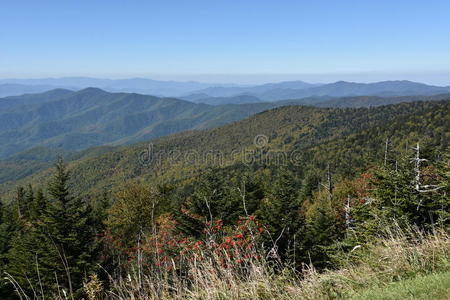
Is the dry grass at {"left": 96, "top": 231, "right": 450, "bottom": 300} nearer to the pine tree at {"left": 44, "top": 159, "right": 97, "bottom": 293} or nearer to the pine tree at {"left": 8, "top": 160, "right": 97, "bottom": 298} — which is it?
the pine tree at {"left": 8, "top": 160, "right": 97, "bottom": 298}

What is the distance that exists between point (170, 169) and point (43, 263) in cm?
17610

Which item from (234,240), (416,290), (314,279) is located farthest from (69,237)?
(416,290)

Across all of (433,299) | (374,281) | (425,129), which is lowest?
(425,129)

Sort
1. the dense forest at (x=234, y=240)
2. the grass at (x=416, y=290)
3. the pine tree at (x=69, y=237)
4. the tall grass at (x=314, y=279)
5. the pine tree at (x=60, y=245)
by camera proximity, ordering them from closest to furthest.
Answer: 1. the grass at (x=416, y=290)
2. the tall grass at (x=314, y=279)
3. the dense forest at (x=234, y=240)
4. the pine tree at (x=60, y=245)
5. the pine tree at (x=69, y=237)

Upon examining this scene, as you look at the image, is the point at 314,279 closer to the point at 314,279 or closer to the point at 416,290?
the point at 314,279

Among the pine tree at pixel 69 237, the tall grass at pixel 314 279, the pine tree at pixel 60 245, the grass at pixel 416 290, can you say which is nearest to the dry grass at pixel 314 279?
the tall grass at pixel 314 279

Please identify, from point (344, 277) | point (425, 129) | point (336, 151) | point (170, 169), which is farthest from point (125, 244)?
point (170, 169)

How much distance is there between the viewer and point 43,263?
60.6ft

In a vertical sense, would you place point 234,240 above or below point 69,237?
above

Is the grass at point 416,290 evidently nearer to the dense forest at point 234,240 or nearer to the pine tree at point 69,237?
the dense forest at point 234,240

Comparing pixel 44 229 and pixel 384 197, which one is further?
pixel 44 229

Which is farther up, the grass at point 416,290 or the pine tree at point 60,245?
the grass at point 416,290

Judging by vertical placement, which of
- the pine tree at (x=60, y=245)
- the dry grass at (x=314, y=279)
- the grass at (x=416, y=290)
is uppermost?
the grass at (x=416, y=290)

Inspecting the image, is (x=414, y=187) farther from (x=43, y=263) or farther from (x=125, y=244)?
(x=125, y=244)
